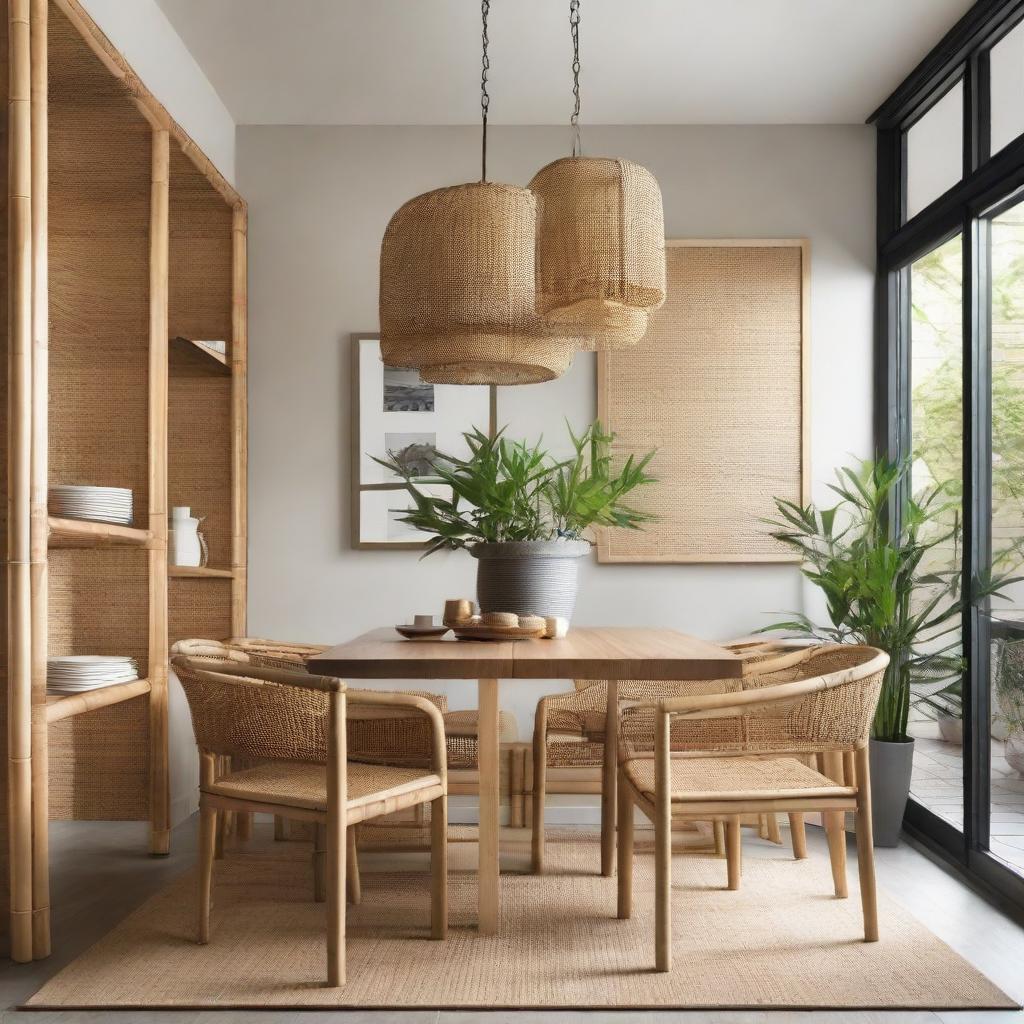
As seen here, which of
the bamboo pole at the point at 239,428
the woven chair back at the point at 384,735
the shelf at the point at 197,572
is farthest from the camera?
the bamboo pole at the point at 239,428

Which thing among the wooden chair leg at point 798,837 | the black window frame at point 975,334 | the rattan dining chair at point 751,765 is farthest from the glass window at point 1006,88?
the wooden chair leg at point 798,837

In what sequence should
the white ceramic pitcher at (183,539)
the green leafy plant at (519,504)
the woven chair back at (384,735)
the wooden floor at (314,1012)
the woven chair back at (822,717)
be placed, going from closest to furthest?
the wooden floor at (314,1012) → the woven chair back at (822,717) → the woven chair back at (384,735) → the green leafy plant at (519,504) → the white ceramic pitcher at (183,539)

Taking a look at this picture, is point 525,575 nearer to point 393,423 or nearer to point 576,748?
point 576,748

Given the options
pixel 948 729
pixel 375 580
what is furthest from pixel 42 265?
pixel 948 729

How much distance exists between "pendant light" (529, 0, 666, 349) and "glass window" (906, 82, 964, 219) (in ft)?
5.00

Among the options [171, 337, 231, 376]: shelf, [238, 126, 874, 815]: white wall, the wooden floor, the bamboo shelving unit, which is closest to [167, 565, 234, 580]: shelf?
the bamboo shelving unit

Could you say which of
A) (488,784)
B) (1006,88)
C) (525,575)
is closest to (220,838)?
(488,784)

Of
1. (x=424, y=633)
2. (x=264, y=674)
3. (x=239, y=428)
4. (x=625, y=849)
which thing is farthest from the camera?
(x=239, y=428)

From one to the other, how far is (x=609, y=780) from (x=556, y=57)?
8.44 feet

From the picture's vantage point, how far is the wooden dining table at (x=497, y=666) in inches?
96.0

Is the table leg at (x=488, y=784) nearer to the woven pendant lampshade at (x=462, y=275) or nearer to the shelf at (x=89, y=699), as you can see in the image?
the woven pendant lampshade at (x=462, y=275)

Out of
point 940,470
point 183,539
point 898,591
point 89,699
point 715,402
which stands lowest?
point 89,699

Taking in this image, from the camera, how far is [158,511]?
3.58 metres

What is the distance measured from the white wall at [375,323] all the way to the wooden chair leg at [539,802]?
917 millimetres
